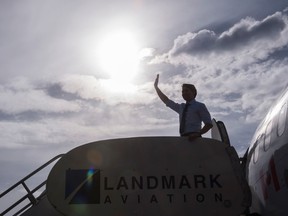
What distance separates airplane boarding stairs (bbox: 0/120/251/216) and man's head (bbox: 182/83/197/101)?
1.21 meters

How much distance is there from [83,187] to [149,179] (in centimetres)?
108

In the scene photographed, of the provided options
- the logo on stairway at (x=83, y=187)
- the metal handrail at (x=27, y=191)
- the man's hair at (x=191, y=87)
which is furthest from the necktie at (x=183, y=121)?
the metal handrail at (x=27, y=191)

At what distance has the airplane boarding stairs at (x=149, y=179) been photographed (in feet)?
19.7

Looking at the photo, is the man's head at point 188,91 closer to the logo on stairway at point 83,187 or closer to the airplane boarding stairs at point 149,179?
the airplane boarding stairs at point 149,179

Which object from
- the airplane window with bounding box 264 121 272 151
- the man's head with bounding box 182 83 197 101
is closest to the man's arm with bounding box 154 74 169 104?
the man's head with bounding box 182 83 197 101

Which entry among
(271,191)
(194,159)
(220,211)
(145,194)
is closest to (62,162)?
(145,194)

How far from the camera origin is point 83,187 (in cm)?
616

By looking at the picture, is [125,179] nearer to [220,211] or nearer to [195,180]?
[195,180]

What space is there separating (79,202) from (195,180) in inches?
74.9

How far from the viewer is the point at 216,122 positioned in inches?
316

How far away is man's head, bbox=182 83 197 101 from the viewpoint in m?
7.34

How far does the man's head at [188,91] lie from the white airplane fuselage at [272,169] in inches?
59.7

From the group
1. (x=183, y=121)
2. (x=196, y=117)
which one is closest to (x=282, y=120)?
(x=196, y=117)

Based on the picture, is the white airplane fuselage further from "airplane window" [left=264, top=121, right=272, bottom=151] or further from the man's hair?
the man's hair
